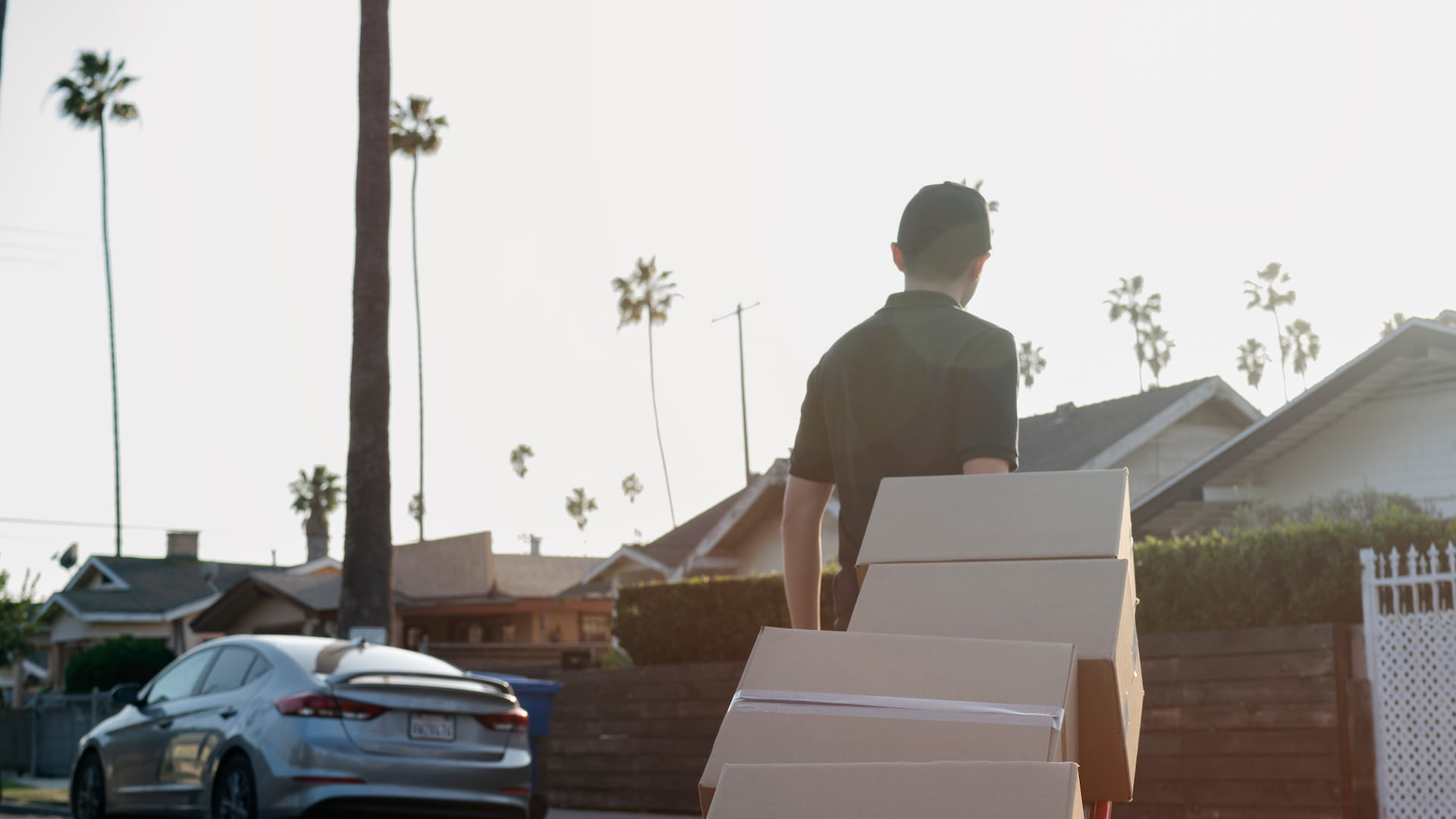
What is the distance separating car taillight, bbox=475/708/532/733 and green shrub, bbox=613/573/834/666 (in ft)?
15.1

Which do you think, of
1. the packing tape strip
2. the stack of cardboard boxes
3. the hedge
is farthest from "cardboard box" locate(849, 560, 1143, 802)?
the hedge

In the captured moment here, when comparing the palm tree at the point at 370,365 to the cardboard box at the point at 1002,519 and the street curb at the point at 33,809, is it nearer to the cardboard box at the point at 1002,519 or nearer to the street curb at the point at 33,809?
the street curb at the point at 33,809

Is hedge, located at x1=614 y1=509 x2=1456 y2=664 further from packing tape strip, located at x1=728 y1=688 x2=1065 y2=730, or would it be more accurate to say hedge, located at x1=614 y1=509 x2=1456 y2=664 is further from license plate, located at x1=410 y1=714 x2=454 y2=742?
packing tape strip, located at x1=728 y1=688 x2=1065 y2=730

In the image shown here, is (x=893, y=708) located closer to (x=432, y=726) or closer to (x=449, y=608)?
(x=432, y=726)

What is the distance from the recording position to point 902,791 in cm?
217

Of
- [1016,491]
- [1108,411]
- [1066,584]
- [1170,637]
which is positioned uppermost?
[1108,411]

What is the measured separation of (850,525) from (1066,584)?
97cm

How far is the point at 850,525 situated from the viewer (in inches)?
142

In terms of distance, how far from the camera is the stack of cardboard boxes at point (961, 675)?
2.19 metres

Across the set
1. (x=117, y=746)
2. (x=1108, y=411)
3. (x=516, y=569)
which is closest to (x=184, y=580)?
(x=516, y=569)

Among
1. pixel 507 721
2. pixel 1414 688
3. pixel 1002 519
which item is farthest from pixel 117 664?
pixel 1002 519

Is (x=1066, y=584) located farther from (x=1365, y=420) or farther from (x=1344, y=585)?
(x=1365, y=420)

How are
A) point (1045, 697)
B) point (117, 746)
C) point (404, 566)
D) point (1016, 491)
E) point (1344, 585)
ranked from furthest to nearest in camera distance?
point (404, 566) < point (117, 746) < point (1344, 585) < point (1016, 491) < point (1045, 697)

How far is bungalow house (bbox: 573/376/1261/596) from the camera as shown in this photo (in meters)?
25.6
